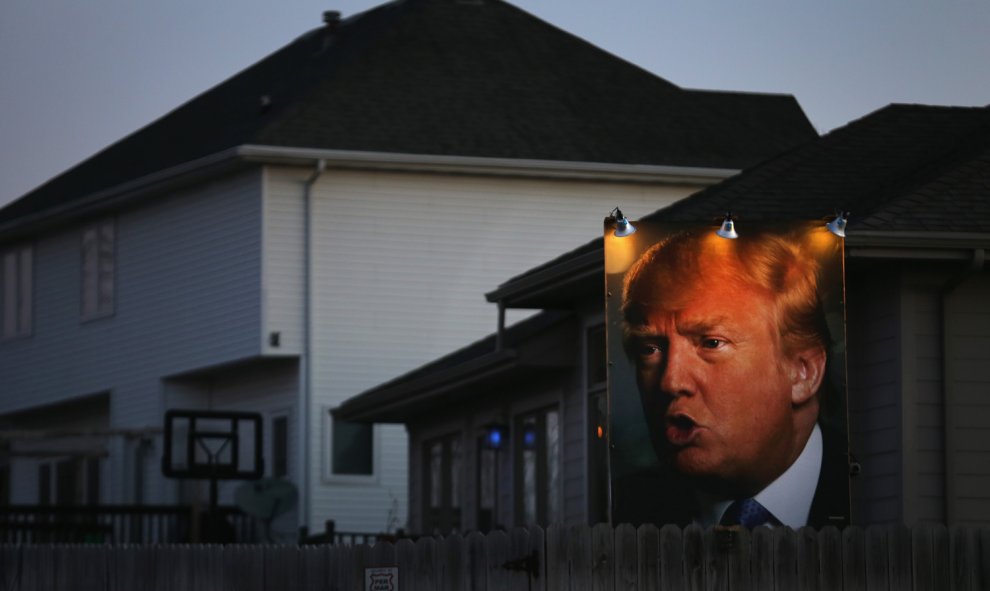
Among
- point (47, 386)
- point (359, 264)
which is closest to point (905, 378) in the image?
point (359, 264)

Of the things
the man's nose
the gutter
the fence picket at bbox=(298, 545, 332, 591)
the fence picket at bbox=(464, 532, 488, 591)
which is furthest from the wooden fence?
the gutter

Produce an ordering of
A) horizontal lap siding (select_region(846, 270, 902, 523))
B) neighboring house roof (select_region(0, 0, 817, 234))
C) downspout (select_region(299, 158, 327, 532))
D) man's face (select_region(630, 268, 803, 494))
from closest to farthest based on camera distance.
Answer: man's face (select_region(630, 268, 803, 494)) → horizontal lap siding (select_region(846, 270, 902, 523)) → downspout (select_region(299, 158, 327, 532)) → neighboring house roof (select_region(0, 0, 817, 234))

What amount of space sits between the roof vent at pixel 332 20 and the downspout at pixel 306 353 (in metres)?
7.03

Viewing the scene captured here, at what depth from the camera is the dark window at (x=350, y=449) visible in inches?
1366

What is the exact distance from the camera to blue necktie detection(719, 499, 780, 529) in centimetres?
1741

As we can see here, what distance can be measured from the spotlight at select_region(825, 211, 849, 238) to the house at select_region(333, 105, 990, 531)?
0.10 meters

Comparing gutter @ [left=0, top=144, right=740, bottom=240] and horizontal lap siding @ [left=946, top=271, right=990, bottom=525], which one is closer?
Result: horizontal lap siding @ [left=946, top=271, right=990, bottom=525]

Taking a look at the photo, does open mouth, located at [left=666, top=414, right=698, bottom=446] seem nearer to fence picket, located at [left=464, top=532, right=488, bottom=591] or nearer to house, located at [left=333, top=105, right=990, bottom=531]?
house, located at [left=333, top=105, right=990, bottom=531]

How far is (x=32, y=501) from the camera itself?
4262 centimetres

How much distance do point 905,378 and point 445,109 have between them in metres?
19.2

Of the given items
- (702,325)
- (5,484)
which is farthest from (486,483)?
(5,484)

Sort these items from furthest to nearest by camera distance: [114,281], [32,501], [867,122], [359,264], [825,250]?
[32,501] → [114,281] → [359,264] → [867,122] → [825,250]

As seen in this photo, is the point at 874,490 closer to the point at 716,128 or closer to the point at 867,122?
the point at 867,122

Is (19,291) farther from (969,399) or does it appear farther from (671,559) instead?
(671,559)
